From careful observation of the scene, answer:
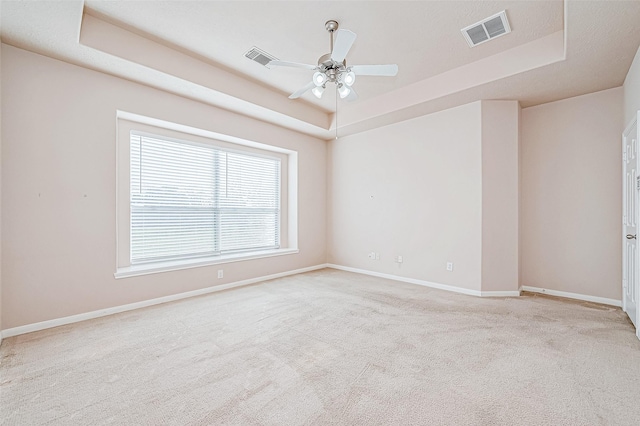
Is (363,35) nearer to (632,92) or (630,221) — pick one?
(632,92)

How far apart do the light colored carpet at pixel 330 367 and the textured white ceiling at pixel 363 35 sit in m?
2.78

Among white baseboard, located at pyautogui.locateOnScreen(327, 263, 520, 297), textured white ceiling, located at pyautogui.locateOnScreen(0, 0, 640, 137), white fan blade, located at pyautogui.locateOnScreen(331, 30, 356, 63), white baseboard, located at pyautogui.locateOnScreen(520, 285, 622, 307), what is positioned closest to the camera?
white fan blade, located at pyautogui.locateOnScreen(331, 30, 356, 63)

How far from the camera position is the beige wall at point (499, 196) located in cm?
412

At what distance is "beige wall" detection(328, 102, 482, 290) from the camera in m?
4.31

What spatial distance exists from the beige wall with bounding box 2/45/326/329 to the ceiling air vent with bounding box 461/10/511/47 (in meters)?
3.73

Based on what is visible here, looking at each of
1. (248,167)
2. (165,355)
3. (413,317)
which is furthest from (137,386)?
(248,167)

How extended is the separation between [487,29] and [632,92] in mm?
1743

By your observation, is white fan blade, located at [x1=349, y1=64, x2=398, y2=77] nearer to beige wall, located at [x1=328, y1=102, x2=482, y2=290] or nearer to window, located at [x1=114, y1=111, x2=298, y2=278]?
beige wall, located at [x1=328, y1=102, x2=482, y2=290]

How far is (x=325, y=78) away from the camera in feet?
9.24

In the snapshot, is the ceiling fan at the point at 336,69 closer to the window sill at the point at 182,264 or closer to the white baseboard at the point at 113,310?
the window sill at the point at 182,264

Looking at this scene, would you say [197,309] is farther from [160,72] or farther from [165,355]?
[160,72]

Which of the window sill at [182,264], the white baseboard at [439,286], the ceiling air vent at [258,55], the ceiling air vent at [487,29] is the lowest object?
the white baseboard at [439,286]

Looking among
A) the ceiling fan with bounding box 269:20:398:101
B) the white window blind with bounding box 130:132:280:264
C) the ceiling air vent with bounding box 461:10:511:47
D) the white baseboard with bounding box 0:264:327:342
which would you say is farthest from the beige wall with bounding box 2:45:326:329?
the ceiling air vent with bounding box 461:10:511:47

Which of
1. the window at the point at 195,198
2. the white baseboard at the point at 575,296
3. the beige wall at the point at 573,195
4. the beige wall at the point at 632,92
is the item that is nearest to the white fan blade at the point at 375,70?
the beige wall at the point at 632,92
